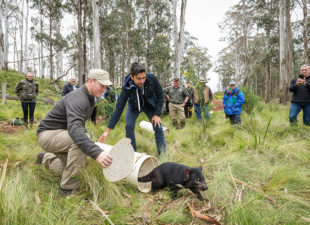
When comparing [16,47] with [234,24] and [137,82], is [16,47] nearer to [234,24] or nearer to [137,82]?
[234,24]

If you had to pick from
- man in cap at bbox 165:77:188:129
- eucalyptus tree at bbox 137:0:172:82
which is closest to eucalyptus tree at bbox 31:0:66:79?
eucalyptus tree at bbox 137:0:172:82

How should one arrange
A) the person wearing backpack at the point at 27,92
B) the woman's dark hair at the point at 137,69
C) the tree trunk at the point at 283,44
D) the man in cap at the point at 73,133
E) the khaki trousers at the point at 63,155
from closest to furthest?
the man in cap at the point at 73,133 → the khaki trousers at the point at 63,155 → the woman's dark hair at the point at 137,69 → the person wearing backpack at the point at 27,92 → the tree trunk at the point at 283,44

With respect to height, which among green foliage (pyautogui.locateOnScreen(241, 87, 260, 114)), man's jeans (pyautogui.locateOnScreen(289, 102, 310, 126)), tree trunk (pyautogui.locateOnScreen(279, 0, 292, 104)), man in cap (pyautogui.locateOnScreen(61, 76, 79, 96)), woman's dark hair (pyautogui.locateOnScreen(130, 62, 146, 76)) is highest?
tree trunk (pyautogui.locateOnScreen(279, 0, 292, 104))

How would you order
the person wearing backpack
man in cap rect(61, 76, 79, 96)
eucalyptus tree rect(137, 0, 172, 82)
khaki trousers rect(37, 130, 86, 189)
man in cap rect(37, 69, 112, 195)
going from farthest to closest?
eucalyptus tree rect(137, 0, 172, 82) < man in cap rect(61, 76, 79, 96) < the person wearing backpack < khaki trousers rect(37, 130, 86, 189) < man in cap rect(37, 69, 112, 195)

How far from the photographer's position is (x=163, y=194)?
7.54ft

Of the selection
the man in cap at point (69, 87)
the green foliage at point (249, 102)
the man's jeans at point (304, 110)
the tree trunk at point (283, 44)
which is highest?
the tree trunk at point (283, 44)

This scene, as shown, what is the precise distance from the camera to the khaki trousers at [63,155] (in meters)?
2.06

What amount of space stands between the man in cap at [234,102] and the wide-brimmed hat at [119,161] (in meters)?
4.42

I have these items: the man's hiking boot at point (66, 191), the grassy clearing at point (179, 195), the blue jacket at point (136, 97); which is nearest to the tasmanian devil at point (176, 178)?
the grassy clearing at point (179, 195)

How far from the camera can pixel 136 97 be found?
10.2ft

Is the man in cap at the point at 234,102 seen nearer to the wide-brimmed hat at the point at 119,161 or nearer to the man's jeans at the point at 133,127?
the man's jeans at the point at 133,127

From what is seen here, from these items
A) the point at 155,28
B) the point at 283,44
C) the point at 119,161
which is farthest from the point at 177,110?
the point at 155,28

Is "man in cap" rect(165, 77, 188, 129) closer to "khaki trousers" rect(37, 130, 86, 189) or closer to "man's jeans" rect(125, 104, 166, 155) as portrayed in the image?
"man's jeans" rect(125, 104, 166, 155)

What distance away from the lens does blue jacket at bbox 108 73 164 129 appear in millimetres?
3005
